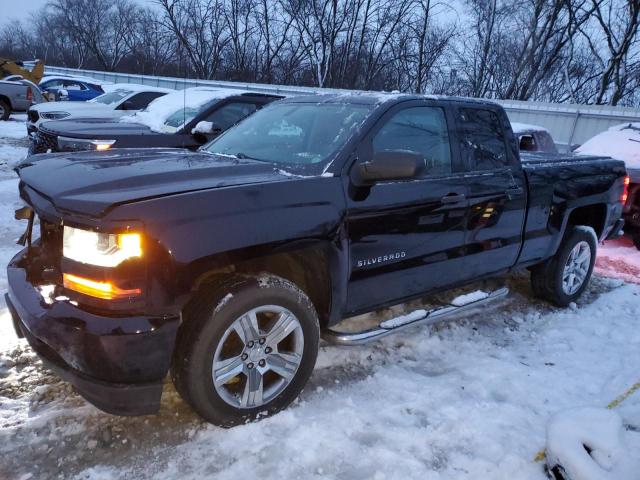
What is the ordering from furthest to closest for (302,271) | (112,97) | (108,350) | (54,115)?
(112,97), (54,115), (302,271), (108,350)

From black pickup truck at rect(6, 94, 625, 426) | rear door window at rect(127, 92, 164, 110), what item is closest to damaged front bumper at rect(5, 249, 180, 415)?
black pickup truck at rect(6, 94, 625, 426)

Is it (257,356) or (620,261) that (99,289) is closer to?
(257,356)

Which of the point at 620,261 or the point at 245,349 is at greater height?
the point at 245,349

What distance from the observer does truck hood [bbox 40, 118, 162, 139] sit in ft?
20.7

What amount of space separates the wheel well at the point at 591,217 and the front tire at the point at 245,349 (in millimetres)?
3217

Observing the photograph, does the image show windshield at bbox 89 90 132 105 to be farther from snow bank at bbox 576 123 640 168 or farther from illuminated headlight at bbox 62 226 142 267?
illuminated headlight at bbox 62 226 142 267

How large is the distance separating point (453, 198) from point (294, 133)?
1.16 m

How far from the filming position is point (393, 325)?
3.17 m

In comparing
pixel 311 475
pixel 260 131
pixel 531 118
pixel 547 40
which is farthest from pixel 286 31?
pixel 311 475

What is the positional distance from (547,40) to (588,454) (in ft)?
84.1

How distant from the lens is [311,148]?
315cm

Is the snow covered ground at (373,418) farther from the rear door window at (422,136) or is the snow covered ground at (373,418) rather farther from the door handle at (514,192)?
the rear door window at (422,136)

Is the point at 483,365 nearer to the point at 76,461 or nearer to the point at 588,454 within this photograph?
the point at 588,454

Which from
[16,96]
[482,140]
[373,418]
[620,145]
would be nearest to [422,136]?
[482,140]
